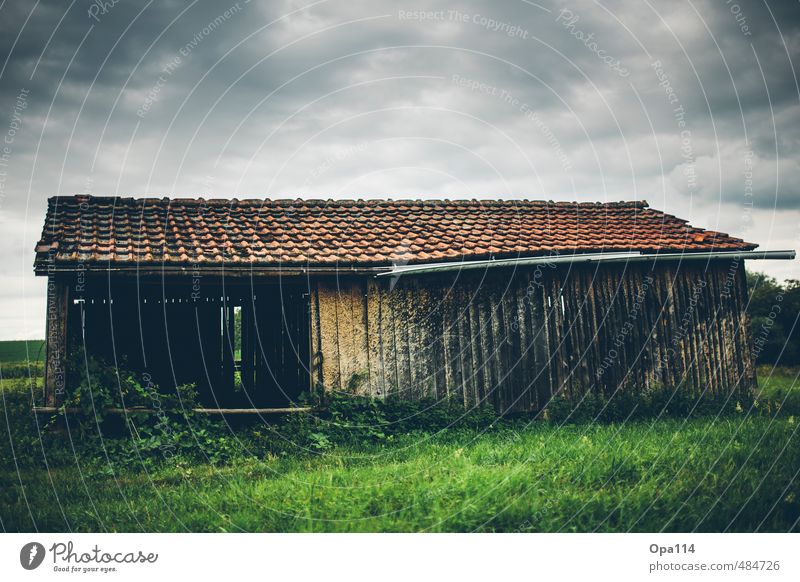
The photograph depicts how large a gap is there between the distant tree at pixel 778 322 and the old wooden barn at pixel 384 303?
887cm

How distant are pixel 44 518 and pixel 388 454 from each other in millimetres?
3948

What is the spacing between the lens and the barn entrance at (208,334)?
9.30m

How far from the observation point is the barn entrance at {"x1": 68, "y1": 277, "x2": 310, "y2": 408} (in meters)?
9.30

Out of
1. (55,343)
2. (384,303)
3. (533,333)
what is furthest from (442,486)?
(55,343)

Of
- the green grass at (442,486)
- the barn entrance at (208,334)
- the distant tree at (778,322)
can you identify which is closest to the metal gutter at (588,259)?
the barn entrance at (208,334)

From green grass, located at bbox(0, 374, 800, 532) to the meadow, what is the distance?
0.02 meters

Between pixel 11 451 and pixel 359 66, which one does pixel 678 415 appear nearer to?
pixel 359 66

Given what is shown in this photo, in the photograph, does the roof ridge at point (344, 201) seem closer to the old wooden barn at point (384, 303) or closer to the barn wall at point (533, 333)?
the old wooden barn at point (384, 303)

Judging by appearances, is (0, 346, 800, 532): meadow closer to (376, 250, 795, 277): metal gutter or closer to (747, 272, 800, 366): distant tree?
(376, 250, 795, 277): metal gutter

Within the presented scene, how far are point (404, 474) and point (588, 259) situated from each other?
231 inches

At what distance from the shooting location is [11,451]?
23.6 feet

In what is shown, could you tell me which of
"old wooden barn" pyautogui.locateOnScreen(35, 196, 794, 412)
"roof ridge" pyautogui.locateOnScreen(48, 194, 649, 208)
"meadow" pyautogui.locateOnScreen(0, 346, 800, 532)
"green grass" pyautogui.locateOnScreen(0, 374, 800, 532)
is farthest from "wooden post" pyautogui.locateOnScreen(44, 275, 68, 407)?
"roof ridge" pyautogui.locateOnScreen(48, 194, 649, 208)

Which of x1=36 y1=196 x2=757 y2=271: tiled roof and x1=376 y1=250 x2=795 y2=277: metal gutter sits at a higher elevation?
x1=36 y1=196 x2=757 y2=271: tiled roof
